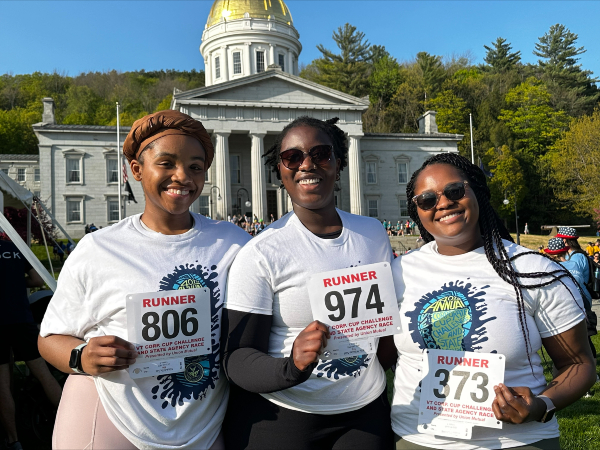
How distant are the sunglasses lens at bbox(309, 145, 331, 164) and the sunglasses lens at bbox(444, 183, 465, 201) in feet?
2.27

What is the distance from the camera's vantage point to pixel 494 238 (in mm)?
2598

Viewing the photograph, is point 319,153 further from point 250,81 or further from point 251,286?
point 250,81

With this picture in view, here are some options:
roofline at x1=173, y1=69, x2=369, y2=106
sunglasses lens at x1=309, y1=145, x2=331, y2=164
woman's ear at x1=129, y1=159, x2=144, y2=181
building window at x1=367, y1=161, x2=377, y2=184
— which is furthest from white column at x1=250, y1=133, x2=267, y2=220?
sunglasses lens at x1=309, y1=145, x2=331, y2=164

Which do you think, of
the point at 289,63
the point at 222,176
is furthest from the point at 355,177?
the point at 289,63

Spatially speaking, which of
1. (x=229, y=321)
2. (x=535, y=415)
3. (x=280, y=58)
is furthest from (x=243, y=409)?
(x=280, y=58)

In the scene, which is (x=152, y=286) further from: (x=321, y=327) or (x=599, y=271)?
(x=599, y=271)

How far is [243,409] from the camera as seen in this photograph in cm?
253

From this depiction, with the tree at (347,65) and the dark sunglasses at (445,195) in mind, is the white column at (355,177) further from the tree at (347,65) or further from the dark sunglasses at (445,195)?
the dark sunglasses at (445,195)

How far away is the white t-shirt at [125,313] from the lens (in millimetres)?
2369

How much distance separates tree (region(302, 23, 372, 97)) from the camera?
74.4 metres

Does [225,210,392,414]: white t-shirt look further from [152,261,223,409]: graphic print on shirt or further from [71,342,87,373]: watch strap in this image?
[71,342,87,373]: watch strap

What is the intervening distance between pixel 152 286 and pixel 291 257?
27.9 inches

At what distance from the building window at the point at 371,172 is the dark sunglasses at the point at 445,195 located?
52414 millimetres

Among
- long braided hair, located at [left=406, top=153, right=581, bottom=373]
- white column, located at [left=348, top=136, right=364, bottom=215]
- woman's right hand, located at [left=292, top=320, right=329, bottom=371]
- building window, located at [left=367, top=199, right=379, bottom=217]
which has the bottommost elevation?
woman's right hand, located at [left=292, top=320, right=329, bottom=371]
